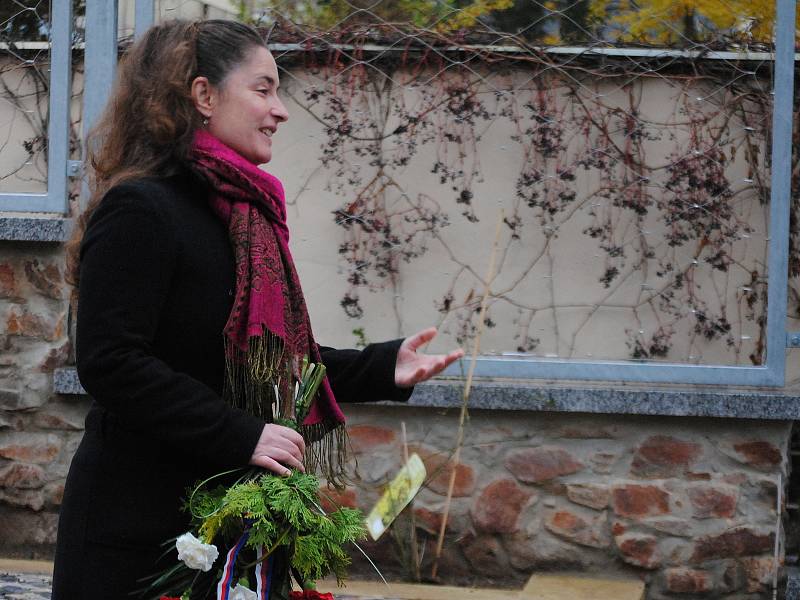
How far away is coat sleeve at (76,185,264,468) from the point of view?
198 centimetres

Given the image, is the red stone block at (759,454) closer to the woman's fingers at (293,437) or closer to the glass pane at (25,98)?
the woman's fingers at (293,437)

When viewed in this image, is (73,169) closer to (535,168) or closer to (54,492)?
(54,492)

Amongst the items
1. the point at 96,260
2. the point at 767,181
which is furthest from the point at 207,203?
the point at 767,181

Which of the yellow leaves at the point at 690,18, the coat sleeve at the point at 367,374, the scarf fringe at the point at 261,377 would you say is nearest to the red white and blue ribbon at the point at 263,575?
the scarf fringe at the point at 261,377

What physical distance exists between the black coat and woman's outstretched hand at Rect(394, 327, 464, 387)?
460 mm

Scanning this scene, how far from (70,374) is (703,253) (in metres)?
2.35

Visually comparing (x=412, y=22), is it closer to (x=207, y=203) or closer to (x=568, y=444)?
(x=568, y=444)

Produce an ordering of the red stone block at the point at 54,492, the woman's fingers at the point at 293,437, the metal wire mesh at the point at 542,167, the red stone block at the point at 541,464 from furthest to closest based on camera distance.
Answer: the red stone block at the point at 54,492 < the metal wire mesh at the point at 542,167 < the red stone block at the point at 541,464 < the woman's fingers at the point at 293,437

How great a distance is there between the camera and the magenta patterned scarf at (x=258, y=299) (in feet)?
6.97

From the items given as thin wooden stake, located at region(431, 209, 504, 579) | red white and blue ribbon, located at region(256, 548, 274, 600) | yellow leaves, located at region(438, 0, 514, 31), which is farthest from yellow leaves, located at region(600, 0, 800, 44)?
red white and blue ribbon, located at region(256, 548, 274, 600)

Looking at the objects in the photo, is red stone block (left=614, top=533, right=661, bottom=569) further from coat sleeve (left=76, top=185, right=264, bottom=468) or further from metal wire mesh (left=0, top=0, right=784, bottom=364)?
coat sleeve (left=76, top=185, right=264, bottom=468)

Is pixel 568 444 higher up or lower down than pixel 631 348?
lower down

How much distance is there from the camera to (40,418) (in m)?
4.60

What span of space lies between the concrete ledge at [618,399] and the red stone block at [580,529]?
0.38 meters
